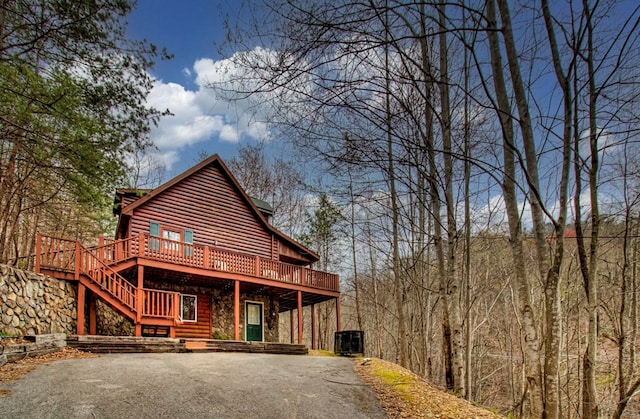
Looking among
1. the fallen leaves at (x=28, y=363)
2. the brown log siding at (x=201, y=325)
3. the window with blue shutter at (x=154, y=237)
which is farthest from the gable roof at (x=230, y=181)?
the fallen leaves at (x=28, y=363)

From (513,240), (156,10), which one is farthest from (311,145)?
(156,10)

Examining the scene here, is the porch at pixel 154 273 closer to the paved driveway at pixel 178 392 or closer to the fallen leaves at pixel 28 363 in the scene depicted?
the fallen leaves at pixel 28 363

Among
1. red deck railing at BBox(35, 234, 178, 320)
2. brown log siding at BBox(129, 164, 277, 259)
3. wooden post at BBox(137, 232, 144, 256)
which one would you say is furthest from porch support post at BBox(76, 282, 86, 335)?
brown log siding at BBox(129, 164, 277, 259)

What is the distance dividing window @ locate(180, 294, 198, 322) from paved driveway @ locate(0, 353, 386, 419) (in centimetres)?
763

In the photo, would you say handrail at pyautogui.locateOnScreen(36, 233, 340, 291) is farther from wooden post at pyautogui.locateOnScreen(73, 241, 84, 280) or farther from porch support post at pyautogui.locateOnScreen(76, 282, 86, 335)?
porch support post at pyautogui.locateOnScreen(76, 282, 86, 335)

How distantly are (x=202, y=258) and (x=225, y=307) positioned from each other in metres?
3.47

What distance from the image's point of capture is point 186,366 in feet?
27.3

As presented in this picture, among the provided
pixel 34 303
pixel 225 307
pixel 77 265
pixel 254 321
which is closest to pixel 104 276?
pixel 77 265

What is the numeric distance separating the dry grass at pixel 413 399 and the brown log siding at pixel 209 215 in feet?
33.6

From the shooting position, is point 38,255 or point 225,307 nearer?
point 38,255

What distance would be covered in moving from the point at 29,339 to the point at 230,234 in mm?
9499

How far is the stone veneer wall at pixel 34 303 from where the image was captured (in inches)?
378

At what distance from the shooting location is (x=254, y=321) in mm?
18547

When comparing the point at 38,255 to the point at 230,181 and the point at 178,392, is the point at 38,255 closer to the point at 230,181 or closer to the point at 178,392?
the point at 230,181
